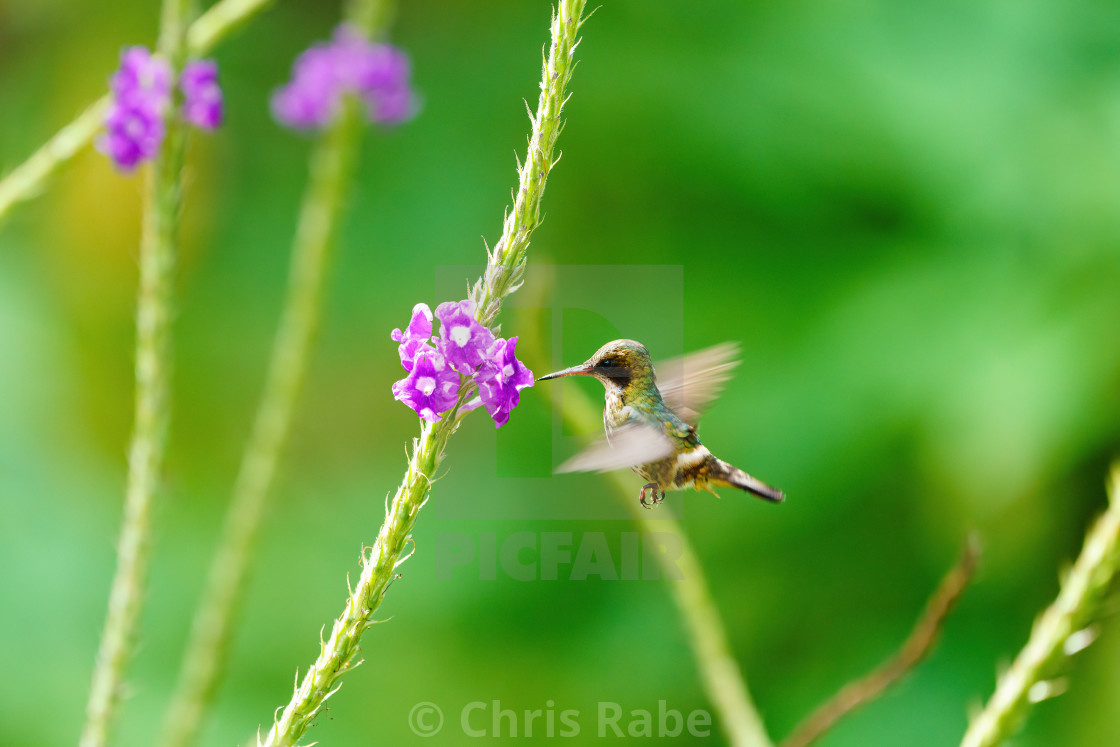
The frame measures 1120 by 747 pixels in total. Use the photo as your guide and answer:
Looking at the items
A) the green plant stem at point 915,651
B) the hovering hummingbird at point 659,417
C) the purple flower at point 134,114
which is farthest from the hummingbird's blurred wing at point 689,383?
the purple flower at point 134,114

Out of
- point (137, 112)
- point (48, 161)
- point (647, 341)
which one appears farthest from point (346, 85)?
point (647, 341)

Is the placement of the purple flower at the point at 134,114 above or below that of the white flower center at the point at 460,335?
above

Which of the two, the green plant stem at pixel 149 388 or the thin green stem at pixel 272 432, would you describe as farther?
the thin green stem at pixel 272 432

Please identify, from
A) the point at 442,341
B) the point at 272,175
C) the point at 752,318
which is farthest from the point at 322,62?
the point at 272,175

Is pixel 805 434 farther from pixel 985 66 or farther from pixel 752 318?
pixel 985 66

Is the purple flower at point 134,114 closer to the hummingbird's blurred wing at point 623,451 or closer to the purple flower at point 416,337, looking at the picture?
the purple flower at point 416,337

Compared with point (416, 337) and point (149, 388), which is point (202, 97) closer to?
point (149, 388)
